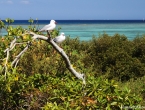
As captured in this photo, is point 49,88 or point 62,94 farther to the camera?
point 49,88

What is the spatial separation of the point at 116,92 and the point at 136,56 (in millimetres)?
7992

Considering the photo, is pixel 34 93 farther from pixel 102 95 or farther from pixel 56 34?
pixel 56 34

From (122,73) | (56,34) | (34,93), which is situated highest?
(56,34)

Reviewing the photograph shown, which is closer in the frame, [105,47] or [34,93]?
[34,93]

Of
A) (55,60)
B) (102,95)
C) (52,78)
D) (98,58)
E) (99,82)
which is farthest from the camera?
(98,58)

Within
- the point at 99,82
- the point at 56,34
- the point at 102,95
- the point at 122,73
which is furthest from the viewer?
the point at 122,73

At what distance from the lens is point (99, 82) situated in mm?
4848

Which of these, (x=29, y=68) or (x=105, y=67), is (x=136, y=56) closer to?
(x=105, y=67)

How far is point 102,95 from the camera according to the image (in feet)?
14.4

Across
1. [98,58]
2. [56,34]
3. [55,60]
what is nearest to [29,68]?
[55,60]

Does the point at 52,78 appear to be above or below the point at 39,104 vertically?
above

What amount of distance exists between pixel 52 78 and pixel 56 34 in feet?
5.96

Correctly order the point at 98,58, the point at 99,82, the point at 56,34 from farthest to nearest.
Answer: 1. the point at 98,58
2. the point at 56,34
3. the point at 99,82

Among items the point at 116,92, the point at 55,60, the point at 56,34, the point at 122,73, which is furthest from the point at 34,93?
the point at 122,73
